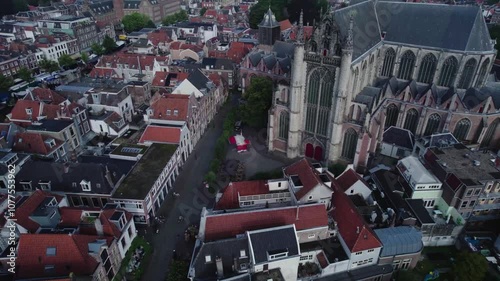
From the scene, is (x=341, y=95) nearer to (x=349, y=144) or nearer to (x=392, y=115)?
(x=349, y=144)

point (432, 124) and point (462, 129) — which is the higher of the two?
point (432, 124)

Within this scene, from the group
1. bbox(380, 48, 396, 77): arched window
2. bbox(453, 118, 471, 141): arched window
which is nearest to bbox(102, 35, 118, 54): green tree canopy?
bbox(380, 48, 396, 77): arched window

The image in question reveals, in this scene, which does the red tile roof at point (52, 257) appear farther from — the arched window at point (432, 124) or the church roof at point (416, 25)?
the arched window at point (432, 124)

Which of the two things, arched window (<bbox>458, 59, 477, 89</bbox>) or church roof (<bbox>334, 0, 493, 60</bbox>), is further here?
arched window (<bbox>458, 59, 477, 89</bbox>)

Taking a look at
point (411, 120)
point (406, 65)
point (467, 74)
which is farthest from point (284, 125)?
point (467, 74)

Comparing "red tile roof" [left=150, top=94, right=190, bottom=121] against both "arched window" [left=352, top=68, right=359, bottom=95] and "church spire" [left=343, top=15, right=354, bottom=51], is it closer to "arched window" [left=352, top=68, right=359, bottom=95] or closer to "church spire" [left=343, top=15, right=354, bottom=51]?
"arched window" [left=352, top=68, right=359, bottom=95]

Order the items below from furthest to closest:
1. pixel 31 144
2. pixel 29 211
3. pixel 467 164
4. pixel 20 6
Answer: pixel 20 6 < pixel 31 144 < pixel 467 164 < pixel 29 211
